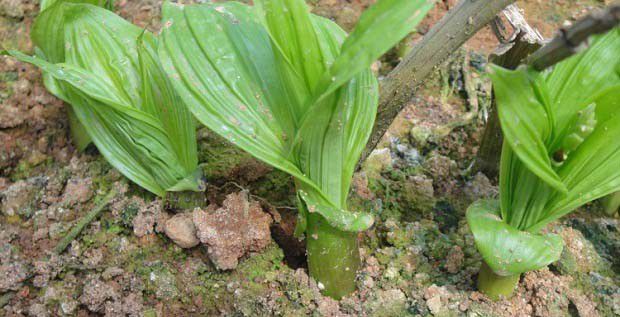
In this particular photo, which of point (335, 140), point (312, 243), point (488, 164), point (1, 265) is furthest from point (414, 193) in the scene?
point (1, 265)

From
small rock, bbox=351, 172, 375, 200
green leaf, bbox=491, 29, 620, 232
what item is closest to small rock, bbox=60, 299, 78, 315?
small rock, bbox=351, 172, 375, 200

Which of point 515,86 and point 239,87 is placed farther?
point 239,87

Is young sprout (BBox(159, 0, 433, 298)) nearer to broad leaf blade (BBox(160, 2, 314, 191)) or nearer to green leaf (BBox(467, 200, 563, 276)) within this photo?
broad leaf blade (BBox(160, 2, 314, 191))

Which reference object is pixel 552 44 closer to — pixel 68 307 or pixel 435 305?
pixel 435 305

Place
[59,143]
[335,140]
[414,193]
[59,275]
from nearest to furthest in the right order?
[335,140]
[59,275]
[414,193]
[59,143]

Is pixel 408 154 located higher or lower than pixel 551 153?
lower

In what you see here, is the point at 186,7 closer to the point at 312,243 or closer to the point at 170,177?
the point at 170,177

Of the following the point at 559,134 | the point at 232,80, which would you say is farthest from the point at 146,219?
the point at 559,134
